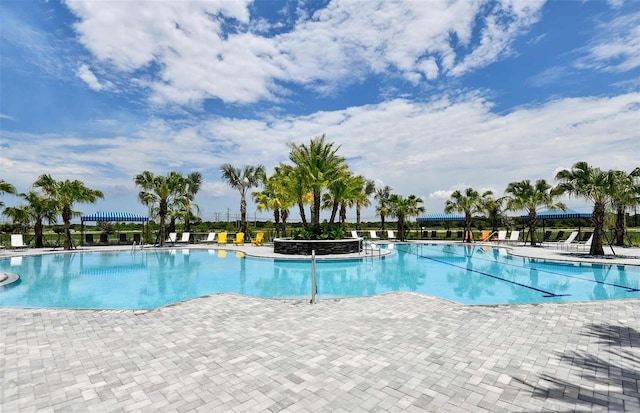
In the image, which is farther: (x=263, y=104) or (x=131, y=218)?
(x=131, y=218)

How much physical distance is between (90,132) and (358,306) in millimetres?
21745

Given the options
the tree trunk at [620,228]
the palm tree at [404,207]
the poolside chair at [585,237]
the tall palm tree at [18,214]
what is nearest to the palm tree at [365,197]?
the palm tree at [404,207]

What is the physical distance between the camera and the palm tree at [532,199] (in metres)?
24.3

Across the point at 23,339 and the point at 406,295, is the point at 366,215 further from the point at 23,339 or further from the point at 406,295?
the point at 23,339

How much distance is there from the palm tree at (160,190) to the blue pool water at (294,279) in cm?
678

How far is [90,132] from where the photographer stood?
2089cm

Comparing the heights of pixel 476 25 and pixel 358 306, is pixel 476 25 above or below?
above

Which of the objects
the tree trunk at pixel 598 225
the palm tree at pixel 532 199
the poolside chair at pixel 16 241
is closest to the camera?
the tree trunk at pixel 598 225

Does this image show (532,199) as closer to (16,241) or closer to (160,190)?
(160,190)

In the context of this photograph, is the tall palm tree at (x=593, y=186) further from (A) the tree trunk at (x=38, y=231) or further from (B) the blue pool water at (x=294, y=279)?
(A) the tree trunk at (x=38, y=231)

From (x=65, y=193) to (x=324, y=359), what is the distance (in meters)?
23.8

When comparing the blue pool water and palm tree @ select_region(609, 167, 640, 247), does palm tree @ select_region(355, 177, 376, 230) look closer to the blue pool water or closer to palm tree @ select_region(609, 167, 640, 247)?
the blue pool water

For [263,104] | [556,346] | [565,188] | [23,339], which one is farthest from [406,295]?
[263,104]

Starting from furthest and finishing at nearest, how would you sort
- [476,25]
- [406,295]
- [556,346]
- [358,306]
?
[476,25] < [406,295] < [358,306] < [556,346]
